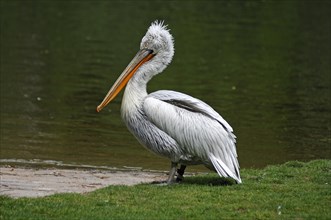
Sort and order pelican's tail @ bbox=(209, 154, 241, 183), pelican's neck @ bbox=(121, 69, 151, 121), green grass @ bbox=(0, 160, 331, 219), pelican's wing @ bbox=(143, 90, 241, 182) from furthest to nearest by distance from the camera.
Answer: pelican's neck @ bbox=(121, 69, 151, 121)
pelican's wing @ bbox=(143, 90, 241, 182)
pelican's tail @ bbox=(209, 154, 241, 183)
green grass @ bbox=(0, 160, 331, 219)

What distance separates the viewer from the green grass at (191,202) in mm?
8156

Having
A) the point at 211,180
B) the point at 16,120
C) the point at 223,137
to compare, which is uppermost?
the point at 223,137

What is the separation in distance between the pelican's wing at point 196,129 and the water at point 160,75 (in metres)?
4.32

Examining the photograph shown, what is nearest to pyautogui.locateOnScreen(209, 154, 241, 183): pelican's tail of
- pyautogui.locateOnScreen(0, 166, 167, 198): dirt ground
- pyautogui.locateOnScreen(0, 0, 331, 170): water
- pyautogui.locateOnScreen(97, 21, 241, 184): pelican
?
pyautogui.locateOnScreen(97, 21, 241, 184): pelican

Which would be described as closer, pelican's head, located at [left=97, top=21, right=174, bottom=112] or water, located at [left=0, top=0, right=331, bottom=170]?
pelican's head, located at [left=97, top=21, right=174, bottom=112]

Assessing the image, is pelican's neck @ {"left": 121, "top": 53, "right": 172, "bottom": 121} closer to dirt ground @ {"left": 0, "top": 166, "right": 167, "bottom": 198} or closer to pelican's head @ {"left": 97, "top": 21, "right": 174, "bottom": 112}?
pelican's head @ {"left": 97, "top": 21, "right": 174, "bottom": 112}

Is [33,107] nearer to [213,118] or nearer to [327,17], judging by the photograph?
[213,118]

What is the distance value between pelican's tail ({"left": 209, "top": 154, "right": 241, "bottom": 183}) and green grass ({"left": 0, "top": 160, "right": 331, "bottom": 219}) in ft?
0.41

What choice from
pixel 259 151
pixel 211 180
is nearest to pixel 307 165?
pixel 211 180

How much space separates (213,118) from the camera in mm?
10055

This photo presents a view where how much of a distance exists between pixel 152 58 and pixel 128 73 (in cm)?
38

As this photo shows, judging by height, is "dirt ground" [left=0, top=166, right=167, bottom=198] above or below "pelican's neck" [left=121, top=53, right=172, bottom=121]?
below

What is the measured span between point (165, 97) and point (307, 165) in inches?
114

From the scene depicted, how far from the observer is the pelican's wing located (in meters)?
9.88
